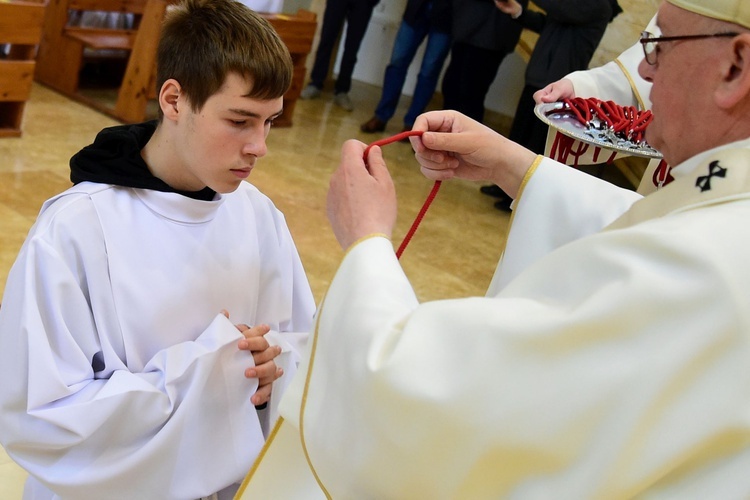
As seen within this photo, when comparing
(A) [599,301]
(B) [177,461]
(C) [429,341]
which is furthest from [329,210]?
(B) [177,461]

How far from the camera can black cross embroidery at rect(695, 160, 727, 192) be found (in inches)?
50.7

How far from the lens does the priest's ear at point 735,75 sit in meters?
1.24

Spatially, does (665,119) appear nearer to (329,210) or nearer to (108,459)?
(329,210)

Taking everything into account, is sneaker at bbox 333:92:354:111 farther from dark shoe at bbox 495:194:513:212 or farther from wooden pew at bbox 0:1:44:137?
wooden pew at bbox 0:1:44:137

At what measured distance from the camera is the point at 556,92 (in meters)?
2.81

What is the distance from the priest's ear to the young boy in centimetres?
108

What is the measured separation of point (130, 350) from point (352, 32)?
271 inches

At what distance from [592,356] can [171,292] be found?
3.69 feet

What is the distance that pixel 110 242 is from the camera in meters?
1.94

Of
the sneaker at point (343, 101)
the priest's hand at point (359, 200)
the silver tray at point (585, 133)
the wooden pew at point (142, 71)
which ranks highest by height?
the silver tray at point (585, 133)

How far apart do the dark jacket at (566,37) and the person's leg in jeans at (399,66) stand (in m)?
2.06

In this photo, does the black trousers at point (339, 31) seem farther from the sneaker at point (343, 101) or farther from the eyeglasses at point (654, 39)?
the eyeglasses at point (654, 39)

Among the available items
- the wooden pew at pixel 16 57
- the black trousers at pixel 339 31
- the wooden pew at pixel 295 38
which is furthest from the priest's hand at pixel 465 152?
the black trousers at pixel 339 31

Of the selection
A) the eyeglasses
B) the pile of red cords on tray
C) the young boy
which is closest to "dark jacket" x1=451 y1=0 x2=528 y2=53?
the pile of red cords on tray
